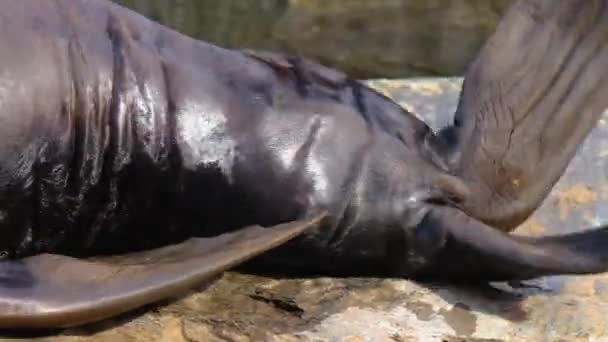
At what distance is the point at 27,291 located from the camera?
78.9 inches

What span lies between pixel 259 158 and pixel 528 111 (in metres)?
0.61

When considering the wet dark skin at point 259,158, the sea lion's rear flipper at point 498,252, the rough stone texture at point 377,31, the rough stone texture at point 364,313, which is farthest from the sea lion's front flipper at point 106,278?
the rough stone texture at point 377,31

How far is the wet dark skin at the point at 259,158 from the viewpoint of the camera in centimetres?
221

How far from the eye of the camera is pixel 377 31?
21.4 feet

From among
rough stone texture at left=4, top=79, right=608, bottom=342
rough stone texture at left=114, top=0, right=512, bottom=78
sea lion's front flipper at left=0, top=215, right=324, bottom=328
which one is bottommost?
rough stone texture at left=4, top=79, right=608, bottom=342

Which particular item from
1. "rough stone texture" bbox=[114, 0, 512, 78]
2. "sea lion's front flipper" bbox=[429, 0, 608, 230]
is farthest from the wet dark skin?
"rough stone texture" bbox=[114, 0, 512, 78]

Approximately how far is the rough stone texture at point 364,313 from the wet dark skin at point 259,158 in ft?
0.19

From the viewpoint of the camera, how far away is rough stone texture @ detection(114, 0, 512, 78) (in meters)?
6.46

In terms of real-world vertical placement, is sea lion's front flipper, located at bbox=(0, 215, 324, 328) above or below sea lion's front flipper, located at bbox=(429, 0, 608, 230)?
below

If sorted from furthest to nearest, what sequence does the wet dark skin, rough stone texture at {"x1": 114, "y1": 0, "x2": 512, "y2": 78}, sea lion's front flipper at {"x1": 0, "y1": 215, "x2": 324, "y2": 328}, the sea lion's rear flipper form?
rough stone texture at {"x1": 114, "y1": 0, "x2": 512, "y2": 78} → the sea lion's rear flipper → the wet dark skin → sea lion's front flipper at {"x1": 0, "y1": 215, "x2": 324, "y2": 328}

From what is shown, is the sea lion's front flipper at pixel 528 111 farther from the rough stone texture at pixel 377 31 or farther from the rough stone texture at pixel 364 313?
the rough stone texture at pixel 377 31

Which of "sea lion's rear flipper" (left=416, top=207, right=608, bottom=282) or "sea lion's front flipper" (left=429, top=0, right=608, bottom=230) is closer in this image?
"sea lion's rear flipper" (left=416, top=207, right=608, bottom=282)

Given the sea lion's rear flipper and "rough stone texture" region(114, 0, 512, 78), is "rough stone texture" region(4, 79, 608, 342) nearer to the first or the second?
the sea lion's rear flipper

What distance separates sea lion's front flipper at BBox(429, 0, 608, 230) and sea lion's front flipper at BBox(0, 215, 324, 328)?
0.50m
